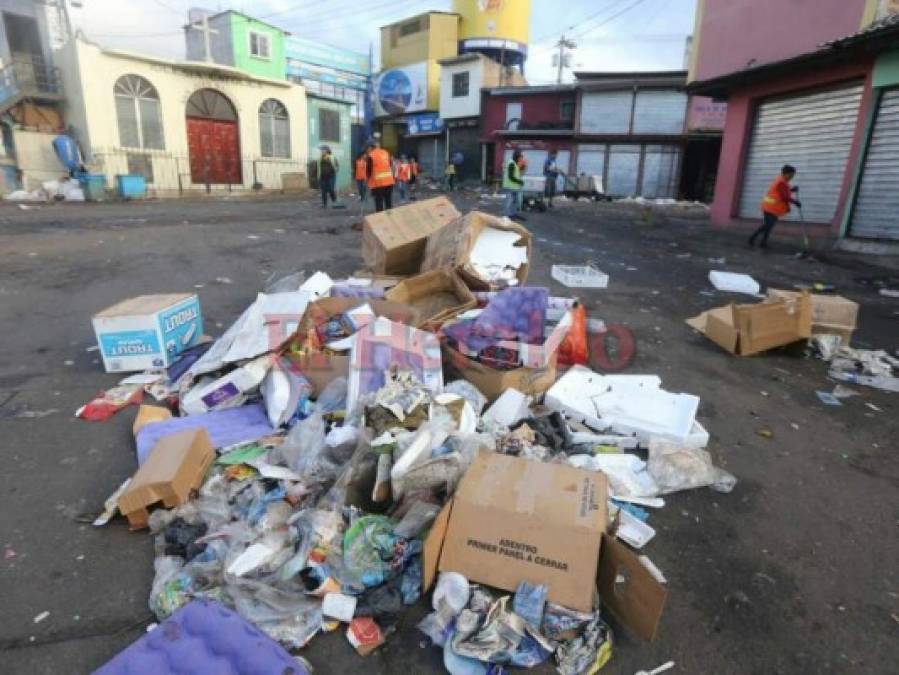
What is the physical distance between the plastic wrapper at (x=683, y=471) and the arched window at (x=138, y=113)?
19.1 meters

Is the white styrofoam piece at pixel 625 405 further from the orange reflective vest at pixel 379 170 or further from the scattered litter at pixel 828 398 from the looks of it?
the orange reflective vest at pixel 379 170

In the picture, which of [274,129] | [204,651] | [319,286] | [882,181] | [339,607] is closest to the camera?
[204,651]

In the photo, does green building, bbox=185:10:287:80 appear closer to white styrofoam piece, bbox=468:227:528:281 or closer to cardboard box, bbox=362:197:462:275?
cardboard box, bbox=362:197:462:275

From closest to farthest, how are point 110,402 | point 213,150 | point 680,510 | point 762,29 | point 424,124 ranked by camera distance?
point 680,510 → point 110,402 → point 762,29 → point 213,150 → point 424,124

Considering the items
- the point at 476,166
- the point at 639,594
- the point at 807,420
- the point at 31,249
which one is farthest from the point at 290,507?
the point at 476,166

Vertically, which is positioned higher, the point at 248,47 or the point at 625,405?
the point at 248,47

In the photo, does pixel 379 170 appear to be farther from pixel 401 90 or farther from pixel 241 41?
pixel 401 90

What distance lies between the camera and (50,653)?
154 cm

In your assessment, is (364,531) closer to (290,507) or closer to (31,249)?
(290,507)


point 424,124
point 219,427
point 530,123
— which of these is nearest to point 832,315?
point 219,427

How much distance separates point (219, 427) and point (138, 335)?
→ 1.13 m

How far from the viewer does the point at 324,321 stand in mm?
3348

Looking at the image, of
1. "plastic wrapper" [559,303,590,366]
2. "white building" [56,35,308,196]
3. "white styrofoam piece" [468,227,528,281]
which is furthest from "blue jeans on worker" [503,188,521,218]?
"white building" [56,35,308,196]

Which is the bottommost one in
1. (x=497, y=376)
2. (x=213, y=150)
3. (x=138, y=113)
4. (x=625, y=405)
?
(x=625, y=405)
